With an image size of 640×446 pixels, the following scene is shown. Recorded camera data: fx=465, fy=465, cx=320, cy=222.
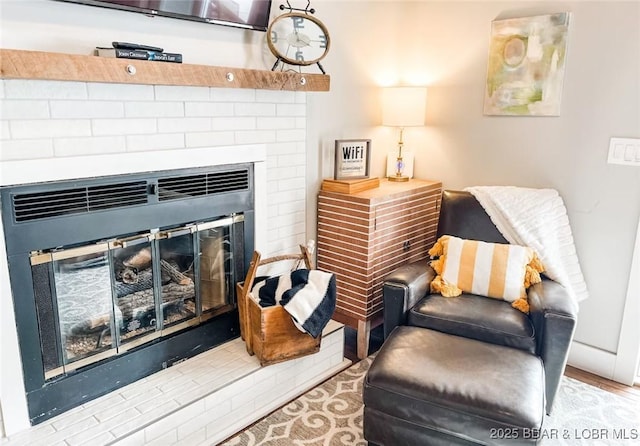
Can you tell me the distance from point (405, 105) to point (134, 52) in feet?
5.57

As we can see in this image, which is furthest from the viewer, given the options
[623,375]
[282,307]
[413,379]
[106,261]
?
[623,375]

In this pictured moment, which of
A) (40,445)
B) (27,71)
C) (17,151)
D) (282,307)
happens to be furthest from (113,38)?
(40,445)

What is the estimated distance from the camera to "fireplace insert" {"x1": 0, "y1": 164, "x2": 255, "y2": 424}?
65.9 inches

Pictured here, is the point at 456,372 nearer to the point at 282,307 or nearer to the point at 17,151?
the point at 282,307

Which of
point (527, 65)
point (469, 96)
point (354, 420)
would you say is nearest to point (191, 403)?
point (354, 420)

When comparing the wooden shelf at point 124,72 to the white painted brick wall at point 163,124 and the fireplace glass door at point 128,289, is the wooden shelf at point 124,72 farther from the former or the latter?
the fireplace glass door at point 128,289

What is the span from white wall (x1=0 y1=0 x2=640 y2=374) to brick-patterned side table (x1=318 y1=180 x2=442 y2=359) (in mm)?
196

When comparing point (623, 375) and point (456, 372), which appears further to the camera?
point (623, 375)

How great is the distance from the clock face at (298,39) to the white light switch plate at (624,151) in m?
1.52

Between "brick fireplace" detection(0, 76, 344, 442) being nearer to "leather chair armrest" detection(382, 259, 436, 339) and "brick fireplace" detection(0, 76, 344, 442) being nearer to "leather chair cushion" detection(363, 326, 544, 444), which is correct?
"leather chair armrest" detection(382, 259, 436, 339)

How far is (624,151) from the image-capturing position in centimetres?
228

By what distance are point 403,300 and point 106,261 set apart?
4.33 ft

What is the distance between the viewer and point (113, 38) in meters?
1.76

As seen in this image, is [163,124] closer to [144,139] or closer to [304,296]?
[144,139]
